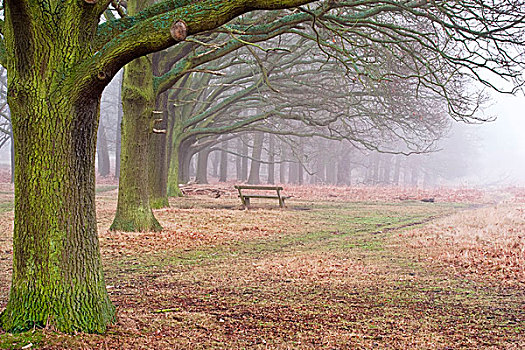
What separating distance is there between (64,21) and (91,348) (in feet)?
8.95

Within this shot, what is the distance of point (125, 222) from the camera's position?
33.4 ft

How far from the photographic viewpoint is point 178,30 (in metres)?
3.79

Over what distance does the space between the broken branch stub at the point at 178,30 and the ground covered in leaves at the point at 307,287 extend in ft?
8.05

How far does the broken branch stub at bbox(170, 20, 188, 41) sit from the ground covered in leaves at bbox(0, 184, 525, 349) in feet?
8.05

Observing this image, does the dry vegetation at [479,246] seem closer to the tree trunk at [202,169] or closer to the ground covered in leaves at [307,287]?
the ground covered in leaves at [307,287]

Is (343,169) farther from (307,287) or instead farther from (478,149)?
(478,149)

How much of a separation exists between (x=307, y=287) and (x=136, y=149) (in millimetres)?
5916

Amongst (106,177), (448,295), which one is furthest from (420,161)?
(448,295)

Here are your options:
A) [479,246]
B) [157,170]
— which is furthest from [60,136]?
[157,170]

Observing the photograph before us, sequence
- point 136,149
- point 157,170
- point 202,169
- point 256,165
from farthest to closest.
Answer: point 256,165 < point 202,169 < point 157,170 < point 136,149

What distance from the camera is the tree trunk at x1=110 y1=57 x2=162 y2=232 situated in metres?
10.3

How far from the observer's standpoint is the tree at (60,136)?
12.7ft

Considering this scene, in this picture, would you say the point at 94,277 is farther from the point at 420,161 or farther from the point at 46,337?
the point at 420,161

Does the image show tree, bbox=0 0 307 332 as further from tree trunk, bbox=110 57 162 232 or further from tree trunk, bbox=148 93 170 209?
tree trunk, bbox=148 93 170 209
